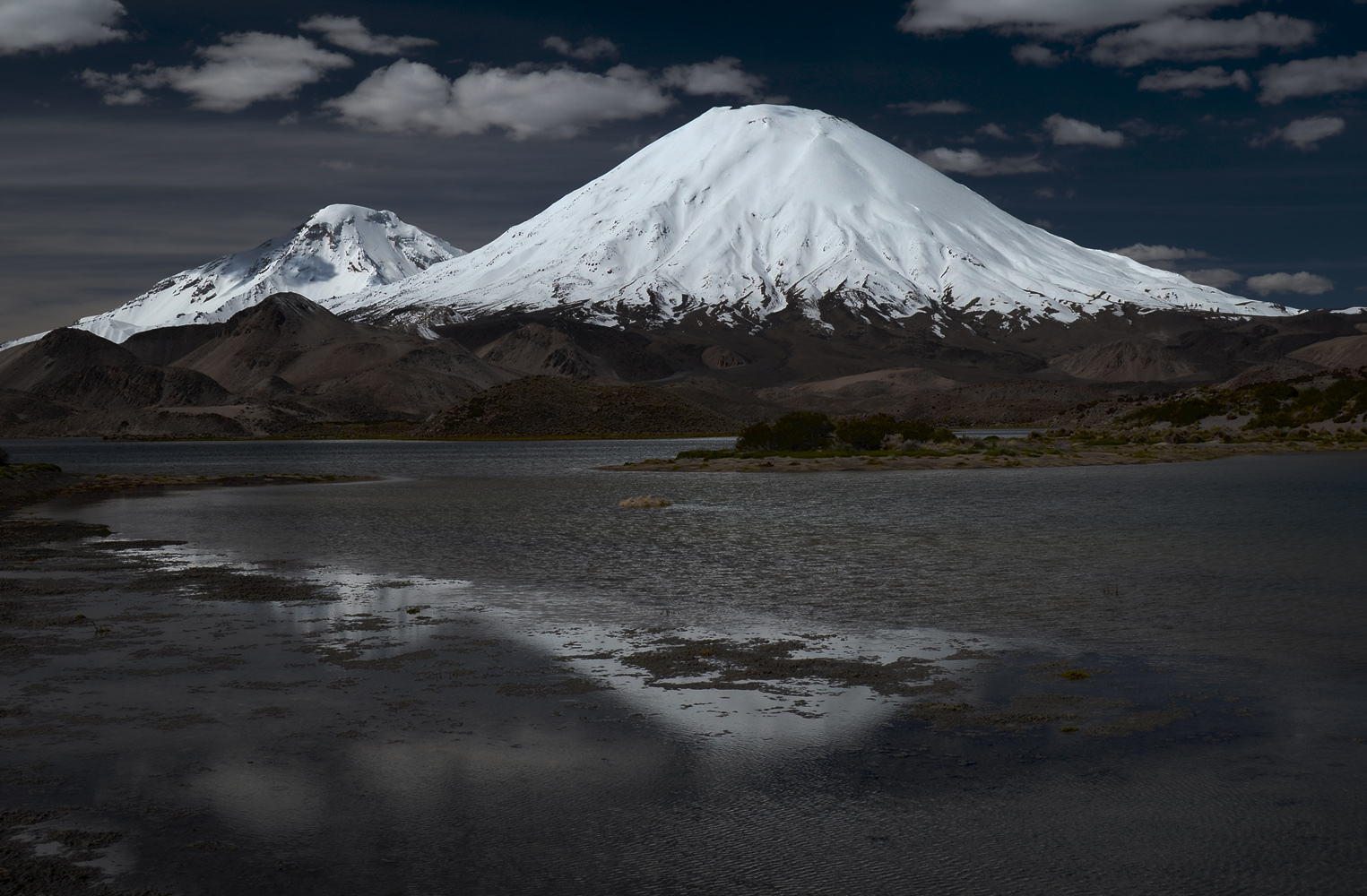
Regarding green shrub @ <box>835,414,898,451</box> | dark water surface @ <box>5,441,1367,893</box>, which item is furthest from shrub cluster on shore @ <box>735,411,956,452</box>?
dark water surface @ <box>5,441,1367,893</box>

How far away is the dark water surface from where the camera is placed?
714cm

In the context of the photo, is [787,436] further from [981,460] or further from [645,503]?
[645,503]

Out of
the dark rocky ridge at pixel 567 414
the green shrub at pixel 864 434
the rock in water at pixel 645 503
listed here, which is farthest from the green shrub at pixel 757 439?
the dark rocky ridge at pixel 567 414

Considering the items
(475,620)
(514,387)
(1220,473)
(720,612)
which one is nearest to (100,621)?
(475,620)

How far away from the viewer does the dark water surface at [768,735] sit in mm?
7145

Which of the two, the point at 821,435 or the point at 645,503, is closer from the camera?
the point at 645,503

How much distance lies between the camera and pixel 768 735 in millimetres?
9867

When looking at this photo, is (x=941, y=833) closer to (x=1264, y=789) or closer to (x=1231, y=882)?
(x=1231, y=882)

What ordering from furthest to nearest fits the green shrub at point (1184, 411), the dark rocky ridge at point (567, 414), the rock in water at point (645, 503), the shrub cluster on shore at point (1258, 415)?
1. the dark rocky ridge at point (567, 414)
2. the green shrub at point (1184, 411)
3. the shrub cluster on shore at point (1258, 415)
4. the rock in water at point (645, 503)

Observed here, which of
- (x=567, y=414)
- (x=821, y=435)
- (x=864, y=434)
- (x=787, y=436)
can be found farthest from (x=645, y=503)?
(x=567, y=414)

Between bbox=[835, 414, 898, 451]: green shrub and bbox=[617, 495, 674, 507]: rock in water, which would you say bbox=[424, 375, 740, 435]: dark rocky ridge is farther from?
bbox=[617, 495, 674, 507]: rock in water

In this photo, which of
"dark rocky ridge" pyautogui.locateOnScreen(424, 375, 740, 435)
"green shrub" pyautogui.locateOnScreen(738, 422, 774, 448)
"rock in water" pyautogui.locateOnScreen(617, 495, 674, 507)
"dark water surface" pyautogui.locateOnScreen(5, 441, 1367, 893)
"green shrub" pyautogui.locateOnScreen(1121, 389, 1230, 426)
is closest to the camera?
"dark water surface" pyautogui.locateOnScreen(5, 441, 1367, 893)

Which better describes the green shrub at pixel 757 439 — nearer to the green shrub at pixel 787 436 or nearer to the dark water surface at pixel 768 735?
the green shrub at pixel 787 436

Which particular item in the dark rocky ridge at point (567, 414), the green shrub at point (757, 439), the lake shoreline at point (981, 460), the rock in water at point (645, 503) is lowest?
the lake shoreline at point (981, 460)
